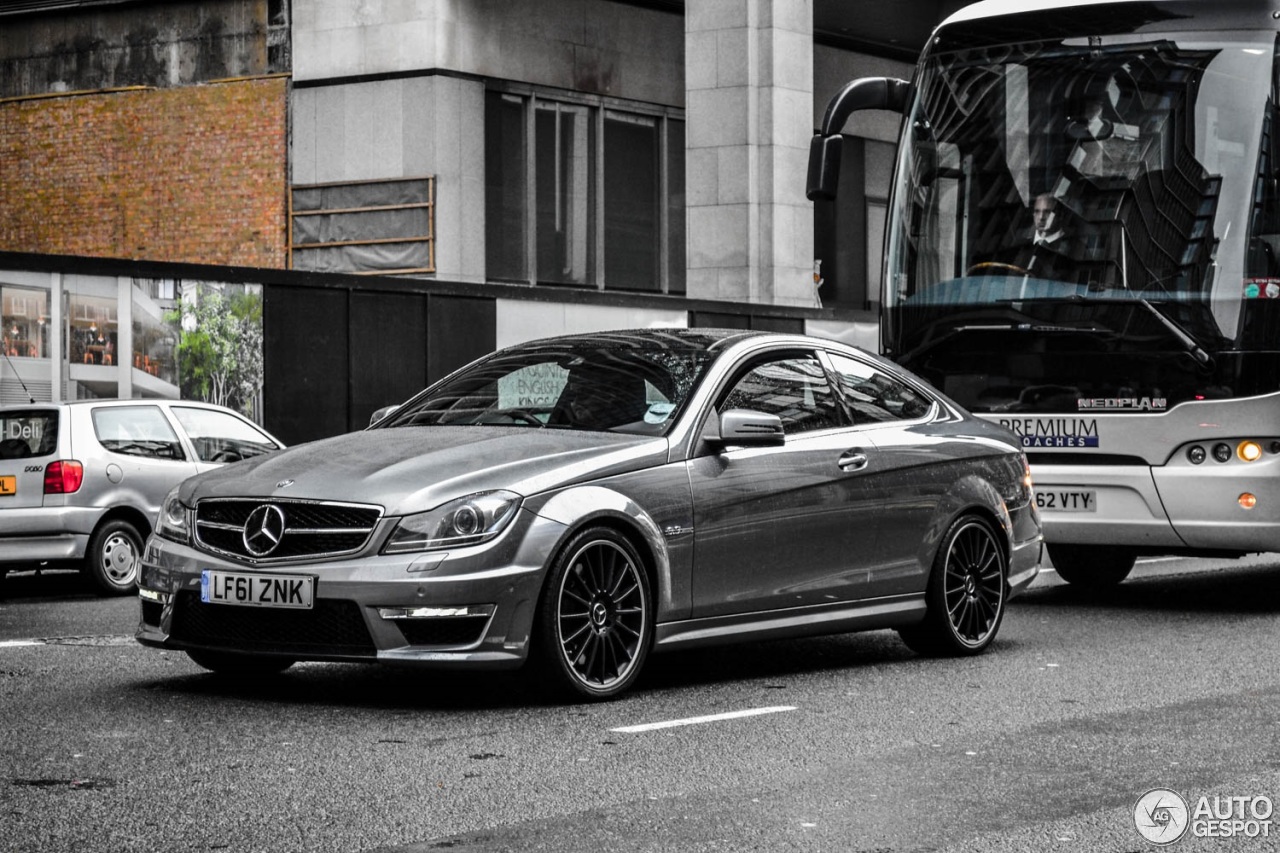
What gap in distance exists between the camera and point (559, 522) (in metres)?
7.51

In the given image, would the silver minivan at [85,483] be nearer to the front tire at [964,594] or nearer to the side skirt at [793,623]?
the front tire at [964,594]

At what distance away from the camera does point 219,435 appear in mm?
15188

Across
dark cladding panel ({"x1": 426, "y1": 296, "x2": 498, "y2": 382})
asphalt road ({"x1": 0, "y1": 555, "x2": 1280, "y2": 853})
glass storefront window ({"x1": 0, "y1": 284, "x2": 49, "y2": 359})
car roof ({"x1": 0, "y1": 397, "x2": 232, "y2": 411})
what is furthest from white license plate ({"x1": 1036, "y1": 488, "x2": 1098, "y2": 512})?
dark cladding panel ({"x1": 426, "y1": 296, "x2": 498, "y2": 382})

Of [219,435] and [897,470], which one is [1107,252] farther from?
[219,435]

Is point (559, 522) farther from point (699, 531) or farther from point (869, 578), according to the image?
point (869, 578)

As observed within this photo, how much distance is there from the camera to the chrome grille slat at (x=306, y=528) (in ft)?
24.2

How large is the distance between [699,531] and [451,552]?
1228mm

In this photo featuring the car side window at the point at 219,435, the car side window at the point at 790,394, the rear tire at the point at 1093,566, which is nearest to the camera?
the car side window at the point at 790,394

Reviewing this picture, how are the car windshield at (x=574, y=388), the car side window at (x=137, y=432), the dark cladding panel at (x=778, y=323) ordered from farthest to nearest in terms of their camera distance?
the dark cladding panel at (x=778, y=323) < the car side window at (x=137, y=432) < the car windshield at (x=574, y=388)

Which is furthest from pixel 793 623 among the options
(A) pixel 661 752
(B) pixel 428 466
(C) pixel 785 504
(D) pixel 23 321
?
(D) pixel 23 321

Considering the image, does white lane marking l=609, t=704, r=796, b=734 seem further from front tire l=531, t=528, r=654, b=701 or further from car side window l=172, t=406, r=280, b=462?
car side window l=172, t=406, r=280, b=462

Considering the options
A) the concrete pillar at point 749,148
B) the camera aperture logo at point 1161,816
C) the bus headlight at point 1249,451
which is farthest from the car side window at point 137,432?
the concrete pillar at point 749,148

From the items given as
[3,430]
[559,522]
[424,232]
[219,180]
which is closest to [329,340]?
[3,430]

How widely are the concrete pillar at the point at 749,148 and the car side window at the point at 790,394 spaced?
1904cm
